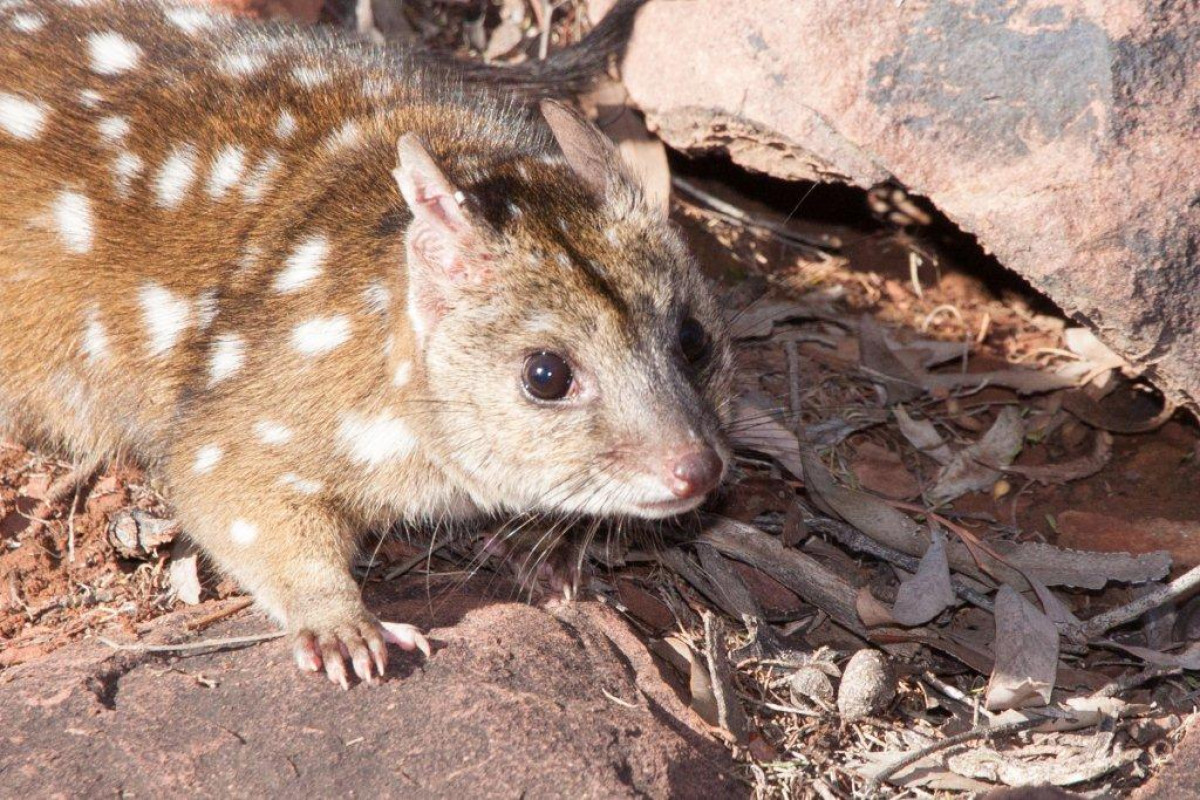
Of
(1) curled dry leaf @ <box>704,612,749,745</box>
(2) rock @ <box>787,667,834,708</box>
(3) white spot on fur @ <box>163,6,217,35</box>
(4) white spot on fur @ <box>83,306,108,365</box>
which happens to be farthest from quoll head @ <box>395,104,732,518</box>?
(3) white spot on fur @ <box>163,6,217,35</box>

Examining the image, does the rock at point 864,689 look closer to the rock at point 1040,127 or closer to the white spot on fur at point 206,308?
the rock at point 1040,127

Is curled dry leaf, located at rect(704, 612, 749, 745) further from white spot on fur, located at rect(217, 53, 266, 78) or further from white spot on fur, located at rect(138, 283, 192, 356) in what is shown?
white spot on fur, located at rect(217, 53, 266, 78)

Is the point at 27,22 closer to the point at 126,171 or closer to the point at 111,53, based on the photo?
the point at 111,53

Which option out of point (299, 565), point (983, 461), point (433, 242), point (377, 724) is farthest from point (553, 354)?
point (983, 461)

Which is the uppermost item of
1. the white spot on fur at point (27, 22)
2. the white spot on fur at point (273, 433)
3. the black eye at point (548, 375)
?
the white spot on fur at point (27, 22)

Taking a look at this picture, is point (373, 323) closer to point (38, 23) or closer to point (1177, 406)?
point (38, 23)

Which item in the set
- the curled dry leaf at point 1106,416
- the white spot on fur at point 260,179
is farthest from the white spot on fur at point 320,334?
the curled dry leaf at point 1106,416
